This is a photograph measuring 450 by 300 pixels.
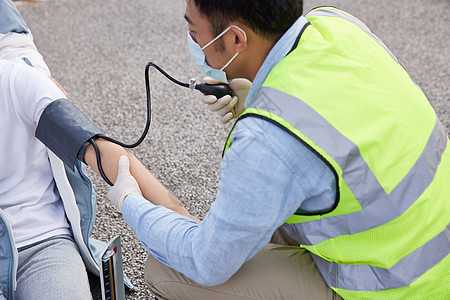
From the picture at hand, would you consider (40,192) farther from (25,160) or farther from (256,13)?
(256,13)

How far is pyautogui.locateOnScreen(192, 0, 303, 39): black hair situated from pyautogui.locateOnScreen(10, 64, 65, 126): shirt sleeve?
1.59 ft

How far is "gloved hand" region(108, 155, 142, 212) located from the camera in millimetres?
1299

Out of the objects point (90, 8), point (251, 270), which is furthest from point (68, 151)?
point (90, 8)

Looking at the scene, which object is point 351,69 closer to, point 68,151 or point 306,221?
point 306,221

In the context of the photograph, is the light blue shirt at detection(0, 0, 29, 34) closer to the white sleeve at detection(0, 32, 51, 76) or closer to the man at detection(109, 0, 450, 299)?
the white sleeve at detection(0, 32, 51, 76)

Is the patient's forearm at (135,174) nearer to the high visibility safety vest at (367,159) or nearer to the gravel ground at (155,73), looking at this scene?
the high visibility safety vest at (367,159)

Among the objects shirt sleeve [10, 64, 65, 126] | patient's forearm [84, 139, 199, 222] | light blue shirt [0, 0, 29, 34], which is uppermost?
light blue shirt [0, 0, 29, 34]

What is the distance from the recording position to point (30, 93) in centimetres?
135

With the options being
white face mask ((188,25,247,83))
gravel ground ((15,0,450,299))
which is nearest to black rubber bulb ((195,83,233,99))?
white face mask ((188,25,247,83))

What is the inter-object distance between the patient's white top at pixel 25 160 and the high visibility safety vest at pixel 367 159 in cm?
58

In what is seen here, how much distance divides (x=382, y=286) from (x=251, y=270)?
299 millimetres

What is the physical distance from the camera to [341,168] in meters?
0.99

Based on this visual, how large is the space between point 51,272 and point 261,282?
535mm

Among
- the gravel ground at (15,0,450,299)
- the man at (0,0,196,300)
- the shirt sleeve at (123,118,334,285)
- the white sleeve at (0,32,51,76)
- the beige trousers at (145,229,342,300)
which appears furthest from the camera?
the gravel ground at (15,0,450,299)
